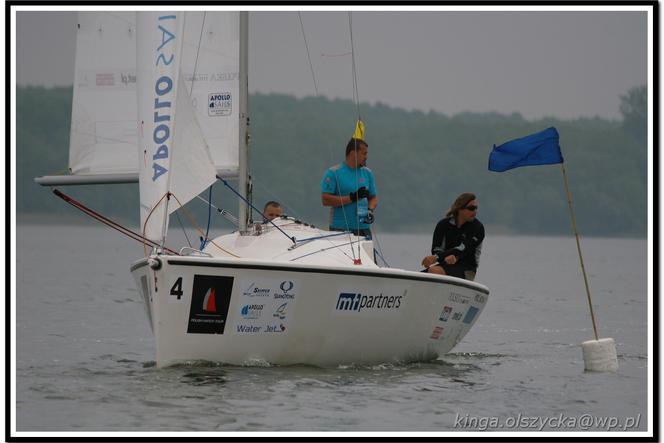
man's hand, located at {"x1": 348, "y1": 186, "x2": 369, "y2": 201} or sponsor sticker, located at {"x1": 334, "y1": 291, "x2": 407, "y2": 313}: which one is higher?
man's hand, located at {"x1": 348, "y1": 186, "x2": 369, "y2": 201}

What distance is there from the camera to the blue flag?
13.9m

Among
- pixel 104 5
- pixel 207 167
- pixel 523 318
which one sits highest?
pixel 104 5

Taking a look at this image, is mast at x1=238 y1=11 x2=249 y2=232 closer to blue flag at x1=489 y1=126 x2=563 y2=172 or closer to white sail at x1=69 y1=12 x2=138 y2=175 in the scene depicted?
white sail at x1=69 y1=12 x2=138 y2=175

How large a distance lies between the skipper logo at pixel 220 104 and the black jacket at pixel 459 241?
2.32 meters

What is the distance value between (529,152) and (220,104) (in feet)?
10.1

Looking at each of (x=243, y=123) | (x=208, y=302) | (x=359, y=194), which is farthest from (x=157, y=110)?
(x=359, y=194)

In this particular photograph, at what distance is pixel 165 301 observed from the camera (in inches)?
457

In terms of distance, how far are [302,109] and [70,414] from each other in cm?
10037

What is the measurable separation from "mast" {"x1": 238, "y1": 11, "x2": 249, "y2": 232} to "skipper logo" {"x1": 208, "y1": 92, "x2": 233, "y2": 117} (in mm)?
142

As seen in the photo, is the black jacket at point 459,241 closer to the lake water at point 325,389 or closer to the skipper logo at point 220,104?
the lake water at point 325,389

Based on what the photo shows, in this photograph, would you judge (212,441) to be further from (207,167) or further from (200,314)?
(207,167)

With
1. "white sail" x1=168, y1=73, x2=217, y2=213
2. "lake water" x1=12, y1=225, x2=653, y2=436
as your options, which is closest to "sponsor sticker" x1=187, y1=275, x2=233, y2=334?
"lake water" x1=12, y1=225, x2=653, y2=436

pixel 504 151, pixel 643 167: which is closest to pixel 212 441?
pixel 504 151

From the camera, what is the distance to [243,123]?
13297mm
